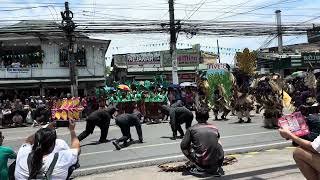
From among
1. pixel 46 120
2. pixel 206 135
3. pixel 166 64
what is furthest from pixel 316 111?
pixel 166 64

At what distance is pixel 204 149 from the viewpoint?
27.4 ft

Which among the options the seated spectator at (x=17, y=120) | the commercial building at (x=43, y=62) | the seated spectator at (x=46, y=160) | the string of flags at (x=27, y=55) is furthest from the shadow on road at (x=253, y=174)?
the string of flags at (x=27, y=55)

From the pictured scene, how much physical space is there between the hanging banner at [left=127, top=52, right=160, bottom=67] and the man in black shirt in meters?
37.6

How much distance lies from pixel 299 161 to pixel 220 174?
2.57 meters

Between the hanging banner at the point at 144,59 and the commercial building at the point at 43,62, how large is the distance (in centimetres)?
665

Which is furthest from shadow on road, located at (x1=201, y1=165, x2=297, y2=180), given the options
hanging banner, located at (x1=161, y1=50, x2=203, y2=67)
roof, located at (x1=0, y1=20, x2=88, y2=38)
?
hanging banner, located at (x1=161, y1=50, x2=203, y2=67)

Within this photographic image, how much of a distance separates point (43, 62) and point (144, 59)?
11398 mm

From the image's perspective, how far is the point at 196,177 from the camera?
8.44 m

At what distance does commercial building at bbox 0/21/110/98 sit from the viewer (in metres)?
36.1

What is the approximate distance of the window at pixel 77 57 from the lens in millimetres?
38094

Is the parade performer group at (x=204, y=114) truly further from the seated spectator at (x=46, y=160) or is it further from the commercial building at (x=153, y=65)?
the commercial building at (x=153, y=65)

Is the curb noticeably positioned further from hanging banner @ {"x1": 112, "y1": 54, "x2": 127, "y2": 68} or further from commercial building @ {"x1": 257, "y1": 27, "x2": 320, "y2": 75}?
hanging banner @ {"x1": 112, "y1": 54, "x2": 127, "y2": 68}

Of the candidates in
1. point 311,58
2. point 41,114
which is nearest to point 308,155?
point 41,114

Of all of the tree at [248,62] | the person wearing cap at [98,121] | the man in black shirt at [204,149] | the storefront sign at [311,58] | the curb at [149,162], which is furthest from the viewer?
the storefront sign at [311,58]
